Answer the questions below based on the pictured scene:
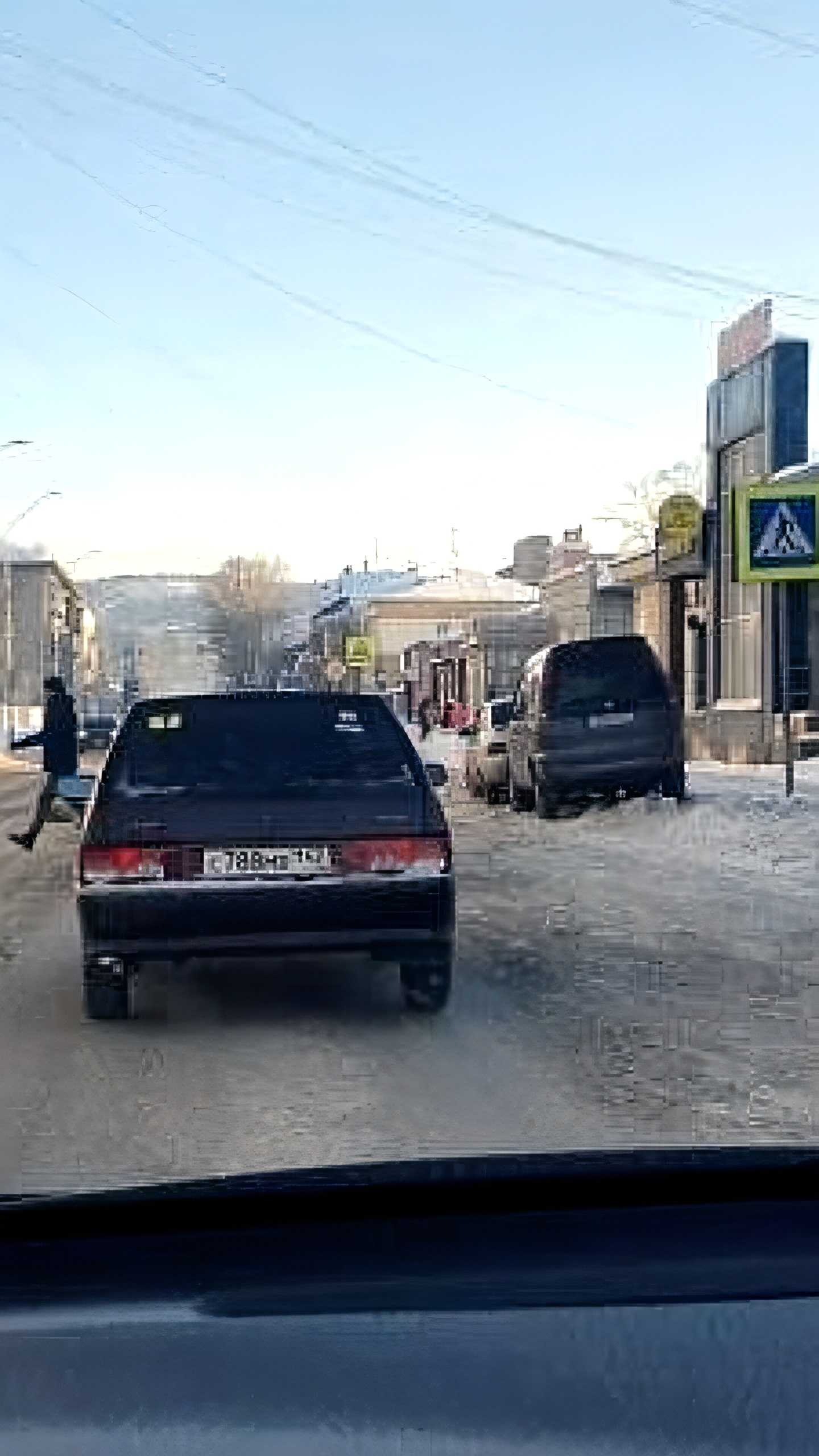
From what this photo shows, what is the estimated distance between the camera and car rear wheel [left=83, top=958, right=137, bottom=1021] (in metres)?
8.37

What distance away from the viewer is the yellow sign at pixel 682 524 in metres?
36.1

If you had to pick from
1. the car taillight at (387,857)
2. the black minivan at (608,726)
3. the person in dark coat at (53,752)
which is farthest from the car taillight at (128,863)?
the black minivan at (608,726)

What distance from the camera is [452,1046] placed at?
7871mm

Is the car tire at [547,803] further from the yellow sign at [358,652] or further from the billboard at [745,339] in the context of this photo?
the yellow sign at [358,652]

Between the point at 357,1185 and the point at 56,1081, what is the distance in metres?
4.09

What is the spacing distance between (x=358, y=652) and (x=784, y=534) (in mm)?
36227

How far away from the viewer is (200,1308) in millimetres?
2668

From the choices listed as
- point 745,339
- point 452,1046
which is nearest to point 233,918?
point 452,1046

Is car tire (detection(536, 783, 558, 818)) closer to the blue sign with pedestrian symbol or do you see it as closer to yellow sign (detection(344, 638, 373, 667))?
the blue sign with pedestrian symbol

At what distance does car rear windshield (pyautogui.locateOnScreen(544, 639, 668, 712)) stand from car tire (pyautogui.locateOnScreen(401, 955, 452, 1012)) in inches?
553

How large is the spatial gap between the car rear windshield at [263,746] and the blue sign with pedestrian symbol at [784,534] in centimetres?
1263

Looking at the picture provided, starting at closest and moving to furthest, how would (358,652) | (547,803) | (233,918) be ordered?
(233,918) → (547,803) → (358,652)

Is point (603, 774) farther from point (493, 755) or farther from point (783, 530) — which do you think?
point (493, 755)

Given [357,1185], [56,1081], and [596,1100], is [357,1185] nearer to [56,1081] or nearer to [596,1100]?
[596,1100]
